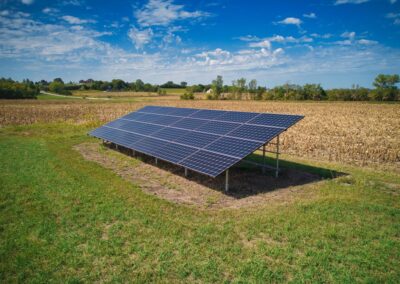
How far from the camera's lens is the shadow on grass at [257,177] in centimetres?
1200

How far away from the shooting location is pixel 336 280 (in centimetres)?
601

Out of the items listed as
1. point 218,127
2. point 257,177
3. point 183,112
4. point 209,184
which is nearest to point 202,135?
point 218,127

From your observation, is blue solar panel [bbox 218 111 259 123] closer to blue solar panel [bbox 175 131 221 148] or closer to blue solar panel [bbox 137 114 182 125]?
blue solar panel [bbox 175 131 221 148]

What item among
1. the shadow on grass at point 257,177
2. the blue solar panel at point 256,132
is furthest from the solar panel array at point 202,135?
the shadow on grass at point 257,177

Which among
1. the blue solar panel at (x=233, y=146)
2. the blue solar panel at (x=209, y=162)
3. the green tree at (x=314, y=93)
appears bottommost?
the blue solar panel at (x=209, y=162)

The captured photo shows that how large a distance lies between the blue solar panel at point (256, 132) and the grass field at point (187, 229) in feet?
8.01

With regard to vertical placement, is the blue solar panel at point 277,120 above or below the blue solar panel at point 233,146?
above

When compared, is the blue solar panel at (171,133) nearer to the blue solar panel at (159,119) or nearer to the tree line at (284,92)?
the blue solar panel at (159,119)

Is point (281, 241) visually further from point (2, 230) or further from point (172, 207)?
point (2, 230)

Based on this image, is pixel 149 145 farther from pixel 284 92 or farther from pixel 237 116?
pixel 284 92

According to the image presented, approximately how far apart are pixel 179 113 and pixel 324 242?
14.4 m

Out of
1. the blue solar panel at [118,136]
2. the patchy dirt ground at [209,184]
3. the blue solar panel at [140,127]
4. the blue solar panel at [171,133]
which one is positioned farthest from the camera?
the blue solar panel at [140,127]

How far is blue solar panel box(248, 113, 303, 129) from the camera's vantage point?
42.2 feet

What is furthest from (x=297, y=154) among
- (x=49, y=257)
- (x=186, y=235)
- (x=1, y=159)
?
(x=1, y=159)
